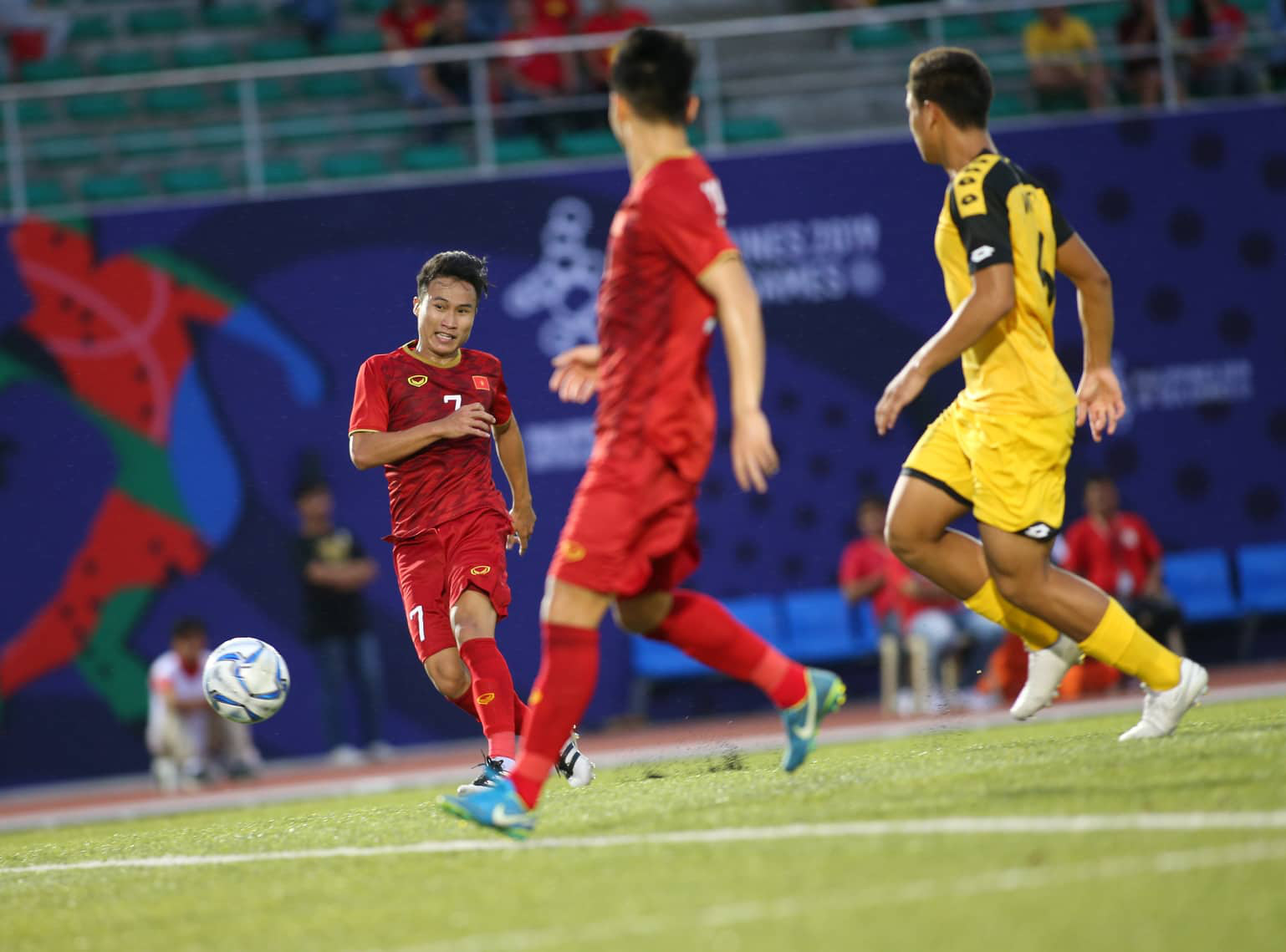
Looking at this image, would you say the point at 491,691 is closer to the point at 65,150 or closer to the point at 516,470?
the point at 516,470

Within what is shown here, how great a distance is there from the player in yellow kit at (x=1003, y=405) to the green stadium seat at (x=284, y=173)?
9913mm

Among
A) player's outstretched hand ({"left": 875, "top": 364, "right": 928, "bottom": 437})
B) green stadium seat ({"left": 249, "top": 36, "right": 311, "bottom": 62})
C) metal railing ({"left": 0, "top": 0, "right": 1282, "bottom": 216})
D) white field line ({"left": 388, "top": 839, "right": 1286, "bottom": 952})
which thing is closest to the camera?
white field line ({"left": 388, "top": 839, "right": 1286, "bottom": 952})

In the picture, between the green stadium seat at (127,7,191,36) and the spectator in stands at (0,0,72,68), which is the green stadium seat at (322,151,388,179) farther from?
the spectator in stands at (0,0,72,68)

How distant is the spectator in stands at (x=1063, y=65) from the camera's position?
1542 cm

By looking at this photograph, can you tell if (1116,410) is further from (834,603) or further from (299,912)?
(834,603)

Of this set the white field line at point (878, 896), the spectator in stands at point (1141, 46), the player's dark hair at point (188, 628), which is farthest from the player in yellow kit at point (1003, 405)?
the spectator in stands at point (1141, 46)

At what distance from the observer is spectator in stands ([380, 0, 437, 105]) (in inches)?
615

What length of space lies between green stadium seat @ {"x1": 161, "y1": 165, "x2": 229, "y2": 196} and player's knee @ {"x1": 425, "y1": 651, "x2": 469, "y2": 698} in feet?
30.5

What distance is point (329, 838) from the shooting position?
6.00 metres

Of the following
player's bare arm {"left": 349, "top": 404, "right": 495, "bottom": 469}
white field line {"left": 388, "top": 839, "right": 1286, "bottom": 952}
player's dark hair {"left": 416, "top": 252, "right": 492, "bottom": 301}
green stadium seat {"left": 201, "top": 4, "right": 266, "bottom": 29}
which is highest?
green stadium seat {"left": 201, "top": 4, "right": 266, "bottom": 29}

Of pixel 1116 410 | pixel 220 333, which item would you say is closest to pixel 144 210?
pixel 220 333

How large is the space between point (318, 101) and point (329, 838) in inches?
450

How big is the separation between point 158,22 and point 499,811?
46.4 feet

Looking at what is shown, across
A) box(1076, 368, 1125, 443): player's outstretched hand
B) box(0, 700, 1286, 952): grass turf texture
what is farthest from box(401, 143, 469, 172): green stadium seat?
box(1076, 368, 1125, 443): player's outstretched hand
